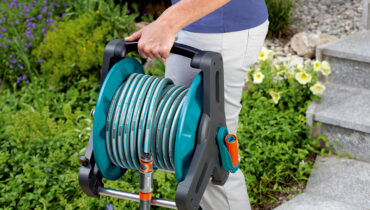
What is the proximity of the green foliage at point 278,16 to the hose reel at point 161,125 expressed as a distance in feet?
8.92

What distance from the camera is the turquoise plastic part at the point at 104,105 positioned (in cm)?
161

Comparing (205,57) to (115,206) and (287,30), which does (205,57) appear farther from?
(287,30)

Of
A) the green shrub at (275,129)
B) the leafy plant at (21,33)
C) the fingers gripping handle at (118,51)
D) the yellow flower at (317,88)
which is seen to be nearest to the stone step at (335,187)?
the green shrub at (275,129)

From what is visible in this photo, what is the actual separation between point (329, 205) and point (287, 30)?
2.19 meters

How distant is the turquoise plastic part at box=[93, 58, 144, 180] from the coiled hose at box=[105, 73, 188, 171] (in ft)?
0.06

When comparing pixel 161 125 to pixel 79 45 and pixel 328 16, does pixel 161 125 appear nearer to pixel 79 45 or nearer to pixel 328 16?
pixel 79 45

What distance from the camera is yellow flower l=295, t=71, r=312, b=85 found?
3174 millimetres

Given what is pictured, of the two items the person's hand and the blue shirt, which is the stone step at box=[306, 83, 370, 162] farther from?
the person's hand

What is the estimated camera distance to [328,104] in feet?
10.3

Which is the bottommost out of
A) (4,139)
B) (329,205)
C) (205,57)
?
(329,205)

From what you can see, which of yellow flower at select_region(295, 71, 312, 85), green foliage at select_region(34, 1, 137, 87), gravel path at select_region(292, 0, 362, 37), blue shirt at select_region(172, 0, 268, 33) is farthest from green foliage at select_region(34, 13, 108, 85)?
blue shirt at select_region(172, 0, 268, 33)

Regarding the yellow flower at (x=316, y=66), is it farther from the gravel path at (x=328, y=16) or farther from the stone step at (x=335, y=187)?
the gravel path at (x=328, y=16)

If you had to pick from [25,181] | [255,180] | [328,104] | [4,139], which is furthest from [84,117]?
[328,104]

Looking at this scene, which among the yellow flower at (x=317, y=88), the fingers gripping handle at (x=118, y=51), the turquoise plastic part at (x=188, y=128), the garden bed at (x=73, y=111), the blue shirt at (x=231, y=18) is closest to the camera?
the turquoise plastic part at (x=188, y=128)
